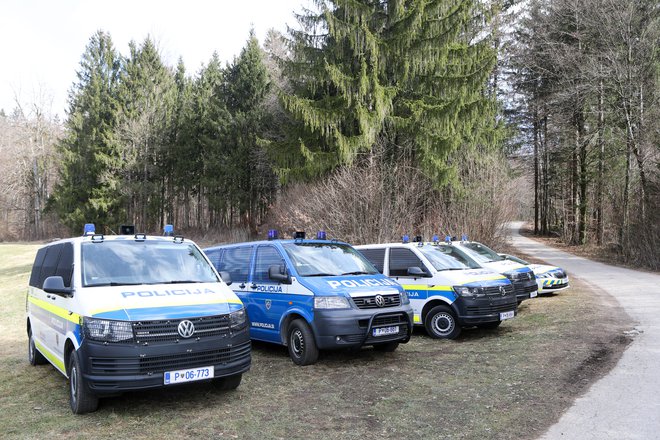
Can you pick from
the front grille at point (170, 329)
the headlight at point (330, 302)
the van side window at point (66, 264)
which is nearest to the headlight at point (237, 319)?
the front grille at point (170, 329)

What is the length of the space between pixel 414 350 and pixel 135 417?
481 cm

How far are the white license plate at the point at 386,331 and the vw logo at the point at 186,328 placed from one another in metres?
2.98

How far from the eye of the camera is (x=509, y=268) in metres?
12.4

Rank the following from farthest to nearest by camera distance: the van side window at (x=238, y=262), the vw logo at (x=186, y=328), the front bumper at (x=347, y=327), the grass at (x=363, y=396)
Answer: the van side window at (x=238, y=262) < the front bumper at (x=347, y=327) < the vw logo at (x=186, y=328) < the grass at (x=363, y=396)

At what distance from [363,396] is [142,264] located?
10.5 ft

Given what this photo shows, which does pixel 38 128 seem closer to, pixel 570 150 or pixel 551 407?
pixel 570 150

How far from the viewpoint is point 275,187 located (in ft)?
127

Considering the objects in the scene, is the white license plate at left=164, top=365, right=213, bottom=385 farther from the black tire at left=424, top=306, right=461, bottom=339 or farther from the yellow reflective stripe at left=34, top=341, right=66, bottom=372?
the black tire at left=424, top=306, right=461, bottom=339

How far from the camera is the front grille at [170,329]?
5207 millimetres

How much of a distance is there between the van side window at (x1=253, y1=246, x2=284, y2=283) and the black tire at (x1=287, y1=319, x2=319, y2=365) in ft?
3.19

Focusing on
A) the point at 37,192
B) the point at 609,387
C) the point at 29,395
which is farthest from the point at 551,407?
the point at 37,192

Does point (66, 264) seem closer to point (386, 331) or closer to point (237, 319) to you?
point (237, 319)

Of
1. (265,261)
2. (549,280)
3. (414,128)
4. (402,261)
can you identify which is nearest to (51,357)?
(265,261)

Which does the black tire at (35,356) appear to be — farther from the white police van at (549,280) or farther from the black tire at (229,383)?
the white police van at (549,280)
